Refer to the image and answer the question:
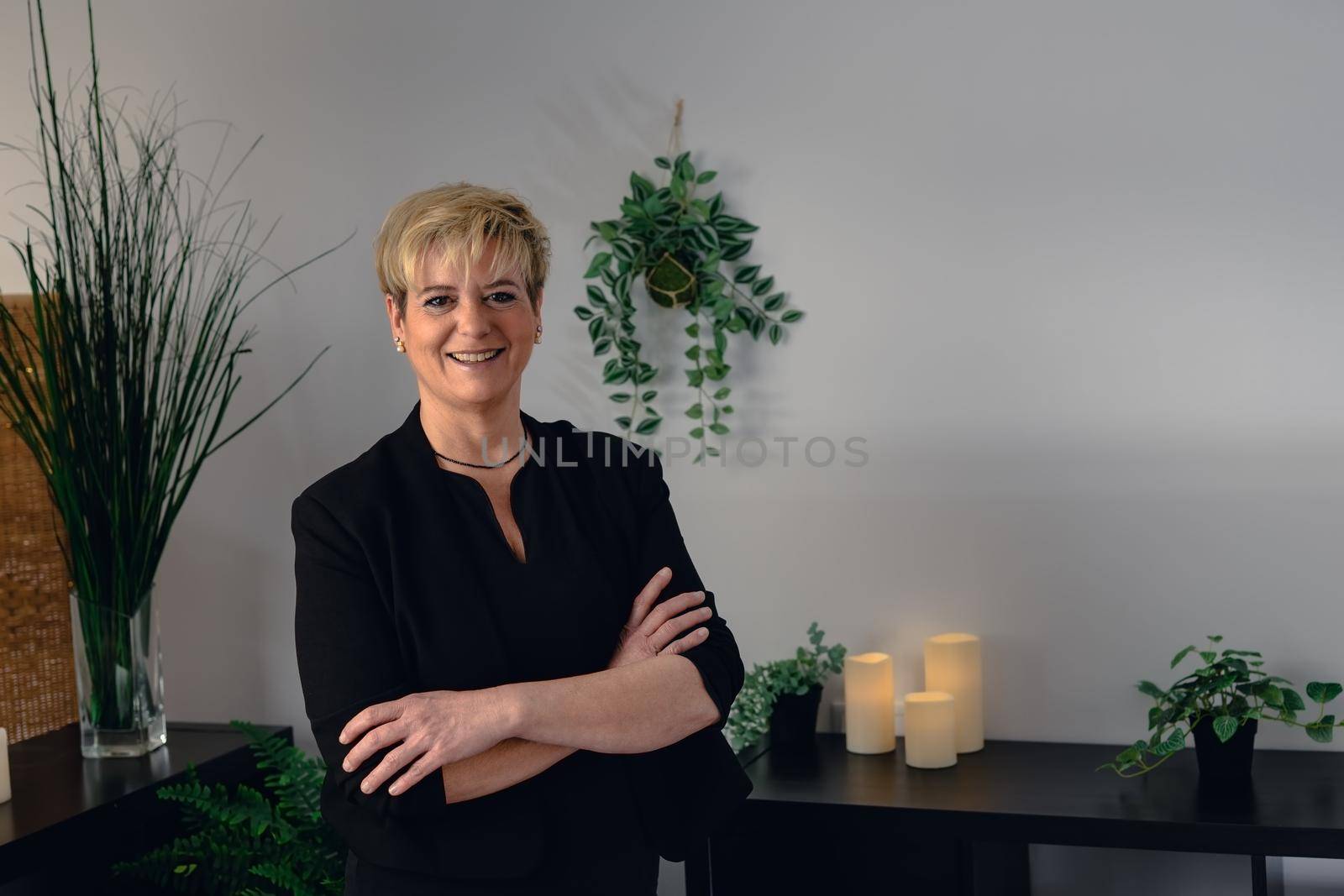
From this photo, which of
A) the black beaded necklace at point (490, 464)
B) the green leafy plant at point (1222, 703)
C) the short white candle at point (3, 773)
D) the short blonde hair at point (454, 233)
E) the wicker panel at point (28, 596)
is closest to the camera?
the short blonde hair at point (454, 233)

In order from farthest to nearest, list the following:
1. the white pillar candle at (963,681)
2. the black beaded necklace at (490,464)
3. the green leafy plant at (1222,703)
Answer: the white pillar candle at (963,681), the green leafy plant at (1222,703), the black beaded necklace at (490,464)

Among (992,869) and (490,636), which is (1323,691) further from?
(490,636)

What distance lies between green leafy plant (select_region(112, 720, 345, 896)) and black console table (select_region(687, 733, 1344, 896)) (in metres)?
0.64

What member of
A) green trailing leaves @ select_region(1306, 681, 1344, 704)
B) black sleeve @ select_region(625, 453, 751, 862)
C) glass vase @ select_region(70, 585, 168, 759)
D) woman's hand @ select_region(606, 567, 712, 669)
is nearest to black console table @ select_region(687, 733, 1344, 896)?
green trailing leaves @ select_region(1306, 681, 1344, 704)

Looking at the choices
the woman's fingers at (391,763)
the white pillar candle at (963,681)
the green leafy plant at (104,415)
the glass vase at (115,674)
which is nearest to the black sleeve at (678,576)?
the woman's fingers at (391,763)

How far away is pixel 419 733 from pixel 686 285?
120 cm

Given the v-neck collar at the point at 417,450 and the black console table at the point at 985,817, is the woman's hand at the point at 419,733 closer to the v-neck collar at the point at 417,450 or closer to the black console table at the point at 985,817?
the v-neck collar at the point at 417,450

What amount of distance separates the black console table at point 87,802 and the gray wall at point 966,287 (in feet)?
2.29

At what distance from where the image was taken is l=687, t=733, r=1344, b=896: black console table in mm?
1824

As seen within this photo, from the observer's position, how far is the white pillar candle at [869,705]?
7.34ft

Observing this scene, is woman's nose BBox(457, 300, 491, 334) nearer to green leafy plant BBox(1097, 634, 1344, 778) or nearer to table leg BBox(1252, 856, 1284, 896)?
green leafy plant BBox(1097, 634, 1344, 778)

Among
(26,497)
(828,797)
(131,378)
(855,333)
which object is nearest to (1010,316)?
(855,333)

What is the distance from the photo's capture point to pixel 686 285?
93.7 inches

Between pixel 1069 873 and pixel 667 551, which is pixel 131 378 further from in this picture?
pixel 1069 873
